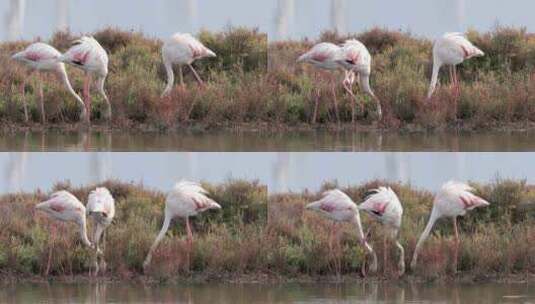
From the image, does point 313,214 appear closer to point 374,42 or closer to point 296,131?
point 296,131

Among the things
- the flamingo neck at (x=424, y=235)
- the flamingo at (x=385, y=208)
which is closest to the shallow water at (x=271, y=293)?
the flamingo neck at (x=424, y=235)

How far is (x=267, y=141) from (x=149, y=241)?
1.72 metres

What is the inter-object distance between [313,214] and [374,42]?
159 inches

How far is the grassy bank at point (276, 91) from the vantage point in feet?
62.4

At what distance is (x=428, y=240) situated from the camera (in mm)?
18391

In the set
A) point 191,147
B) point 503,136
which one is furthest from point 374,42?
point 191,147

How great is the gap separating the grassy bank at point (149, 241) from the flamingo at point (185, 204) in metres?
0.12

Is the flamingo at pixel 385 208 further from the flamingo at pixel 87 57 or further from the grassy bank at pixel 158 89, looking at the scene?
the flamingo at pixel 87 57

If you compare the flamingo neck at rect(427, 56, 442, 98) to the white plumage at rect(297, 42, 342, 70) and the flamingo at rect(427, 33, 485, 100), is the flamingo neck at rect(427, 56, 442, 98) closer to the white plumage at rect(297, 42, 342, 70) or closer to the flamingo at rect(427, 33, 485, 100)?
the flamingo at rect(427, 33, 485, 100)

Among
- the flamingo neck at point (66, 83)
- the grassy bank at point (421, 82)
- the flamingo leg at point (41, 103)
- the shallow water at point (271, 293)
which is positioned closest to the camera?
the shallow water at point (271, 293)

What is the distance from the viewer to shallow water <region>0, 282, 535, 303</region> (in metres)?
15.8

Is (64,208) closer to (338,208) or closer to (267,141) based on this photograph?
(267,141)

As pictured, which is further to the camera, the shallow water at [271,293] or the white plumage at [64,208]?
the white plumage at [64,208]

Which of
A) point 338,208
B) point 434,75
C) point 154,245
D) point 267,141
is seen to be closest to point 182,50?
point 267,141
